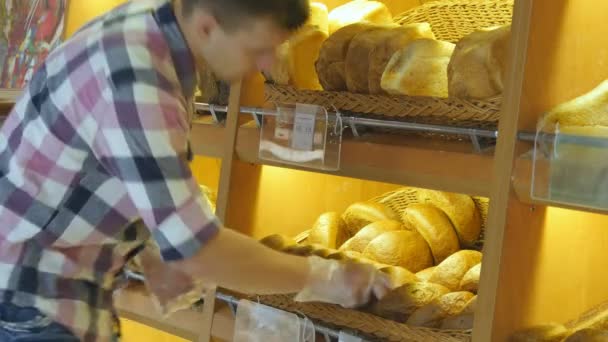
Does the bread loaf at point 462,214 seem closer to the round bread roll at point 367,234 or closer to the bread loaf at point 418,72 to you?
the round bread roll at point 367,234

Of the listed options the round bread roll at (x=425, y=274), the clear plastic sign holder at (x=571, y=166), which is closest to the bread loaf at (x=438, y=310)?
the round bread roll at (x=425, y=274)

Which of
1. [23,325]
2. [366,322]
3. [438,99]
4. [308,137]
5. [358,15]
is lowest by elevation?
[366,322]

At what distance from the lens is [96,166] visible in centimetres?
106

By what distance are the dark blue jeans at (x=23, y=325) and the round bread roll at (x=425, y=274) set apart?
707 mm

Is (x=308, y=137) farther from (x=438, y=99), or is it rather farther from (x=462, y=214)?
(x=462, y=214)

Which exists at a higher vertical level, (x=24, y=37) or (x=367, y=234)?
(x=24, y=37)

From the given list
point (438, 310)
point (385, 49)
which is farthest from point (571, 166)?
point (385, 49)

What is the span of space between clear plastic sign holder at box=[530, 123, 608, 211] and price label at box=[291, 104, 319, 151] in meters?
0.43

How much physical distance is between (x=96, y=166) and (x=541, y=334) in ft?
2.35

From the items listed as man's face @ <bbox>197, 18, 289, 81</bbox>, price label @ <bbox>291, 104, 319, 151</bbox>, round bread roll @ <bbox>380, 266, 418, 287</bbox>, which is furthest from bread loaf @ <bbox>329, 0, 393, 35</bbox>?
man's face @ <bbox>197, 18, 289, 81</bbox>

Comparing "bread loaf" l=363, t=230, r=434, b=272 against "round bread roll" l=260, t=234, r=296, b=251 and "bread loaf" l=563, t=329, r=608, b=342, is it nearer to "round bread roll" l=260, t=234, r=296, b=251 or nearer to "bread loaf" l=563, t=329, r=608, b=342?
"round bread roll" l=260, t=234, r=296, b=251

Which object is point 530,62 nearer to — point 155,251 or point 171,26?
point 171,26

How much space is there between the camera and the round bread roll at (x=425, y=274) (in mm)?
1517

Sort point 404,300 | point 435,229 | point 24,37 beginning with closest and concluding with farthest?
point 404,300, point 435,229, point 24,37
